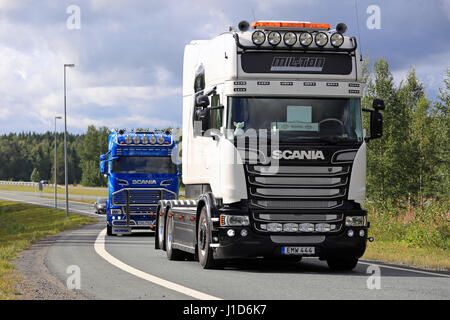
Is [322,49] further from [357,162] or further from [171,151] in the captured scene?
[171,151]

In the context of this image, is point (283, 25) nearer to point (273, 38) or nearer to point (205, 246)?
point (273, 38)

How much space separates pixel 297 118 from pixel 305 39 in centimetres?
139

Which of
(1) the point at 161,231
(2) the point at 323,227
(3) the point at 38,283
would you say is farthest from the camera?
(1) the point at 161,231

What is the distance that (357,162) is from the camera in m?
12.2

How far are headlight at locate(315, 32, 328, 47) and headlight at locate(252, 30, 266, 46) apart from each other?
0.92 m

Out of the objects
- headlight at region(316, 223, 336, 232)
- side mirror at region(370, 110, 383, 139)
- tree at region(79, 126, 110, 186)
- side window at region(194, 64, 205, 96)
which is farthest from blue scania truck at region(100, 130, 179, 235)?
tree at region(79, 126, 110, 186)

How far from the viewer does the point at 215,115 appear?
505 inches

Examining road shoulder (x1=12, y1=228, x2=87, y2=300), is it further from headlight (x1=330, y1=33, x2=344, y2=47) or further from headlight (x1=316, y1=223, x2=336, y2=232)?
headlight (x1=330, y1=33, x2=344, y2=47)

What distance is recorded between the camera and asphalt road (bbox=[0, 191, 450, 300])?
9516mm

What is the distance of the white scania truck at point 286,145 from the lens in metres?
12.0

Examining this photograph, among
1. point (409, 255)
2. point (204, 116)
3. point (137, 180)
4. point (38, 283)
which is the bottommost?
point (409, 255)

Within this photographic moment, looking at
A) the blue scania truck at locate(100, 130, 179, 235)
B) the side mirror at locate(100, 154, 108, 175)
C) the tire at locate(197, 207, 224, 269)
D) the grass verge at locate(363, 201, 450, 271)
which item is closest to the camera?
the tire at locate(197, 207, 224, 269)

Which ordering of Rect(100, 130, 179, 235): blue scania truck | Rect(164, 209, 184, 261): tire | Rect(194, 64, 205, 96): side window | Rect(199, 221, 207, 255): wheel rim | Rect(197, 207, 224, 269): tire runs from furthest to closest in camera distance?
Rect(100, 130, 179, 235): blue scania truck, Rect(164, 209, 184, 261): tire, Rect(194, 64, 205, 96): side window, Rect(199, 221, 207, 255): wheel rim, Rect(197, 207, 224, 269): tire

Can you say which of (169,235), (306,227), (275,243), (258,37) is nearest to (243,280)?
(275,243)
